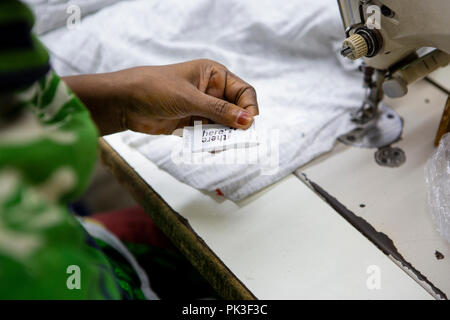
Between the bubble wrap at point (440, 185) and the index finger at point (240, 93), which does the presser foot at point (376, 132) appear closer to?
the bubble wrap at point (440, 185)

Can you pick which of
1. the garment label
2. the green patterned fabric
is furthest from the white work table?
the green patterned fabric

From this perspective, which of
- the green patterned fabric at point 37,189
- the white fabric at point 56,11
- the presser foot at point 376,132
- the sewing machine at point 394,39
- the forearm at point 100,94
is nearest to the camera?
the green patterned fabric at point 37,189

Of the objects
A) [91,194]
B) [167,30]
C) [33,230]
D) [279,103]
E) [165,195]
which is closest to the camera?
[33,230]

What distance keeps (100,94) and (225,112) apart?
0.19 metres

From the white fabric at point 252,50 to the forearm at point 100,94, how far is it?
0.44ft

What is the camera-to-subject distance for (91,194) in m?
1.63

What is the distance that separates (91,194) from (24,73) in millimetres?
1324

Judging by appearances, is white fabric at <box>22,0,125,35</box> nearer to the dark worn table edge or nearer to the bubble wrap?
the dark worn table edge

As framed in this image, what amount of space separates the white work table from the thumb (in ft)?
0.47

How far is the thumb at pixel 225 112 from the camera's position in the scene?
61 cm

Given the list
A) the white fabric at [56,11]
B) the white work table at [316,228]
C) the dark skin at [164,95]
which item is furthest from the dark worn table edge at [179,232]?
the white fabric at [56,11]
